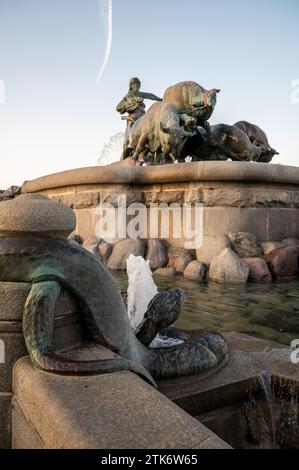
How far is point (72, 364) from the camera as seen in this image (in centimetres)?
133

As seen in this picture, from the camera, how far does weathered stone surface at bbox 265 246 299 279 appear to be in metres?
6.56

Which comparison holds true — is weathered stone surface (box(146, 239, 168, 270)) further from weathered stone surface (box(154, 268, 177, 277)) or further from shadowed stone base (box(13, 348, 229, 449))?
shadowed stone base (box(13, 348, 229, 449))

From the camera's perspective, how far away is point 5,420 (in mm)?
1510

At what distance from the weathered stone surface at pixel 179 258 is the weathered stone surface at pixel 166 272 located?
196 mm

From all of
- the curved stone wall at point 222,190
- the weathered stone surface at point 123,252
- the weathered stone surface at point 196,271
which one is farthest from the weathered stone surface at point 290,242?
the weathered stone surface at point 123,252

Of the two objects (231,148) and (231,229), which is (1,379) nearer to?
(231,229)

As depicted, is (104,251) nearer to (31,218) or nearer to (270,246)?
(270,246)

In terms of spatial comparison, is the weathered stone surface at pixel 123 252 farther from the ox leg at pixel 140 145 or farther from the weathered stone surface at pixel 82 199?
the ox leg at pixel 140 145

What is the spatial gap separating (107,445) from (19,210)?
1056 millimetres

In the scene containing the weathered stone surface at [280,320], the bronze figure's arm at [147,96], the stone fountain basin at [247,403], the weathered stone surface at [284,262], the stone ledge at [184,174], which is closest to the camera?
the stone fountain basin at [247,403]

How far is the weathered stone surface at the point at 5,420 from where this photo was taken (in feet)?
4.92

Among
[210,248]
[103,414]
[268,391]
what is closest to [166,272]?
[210,248]

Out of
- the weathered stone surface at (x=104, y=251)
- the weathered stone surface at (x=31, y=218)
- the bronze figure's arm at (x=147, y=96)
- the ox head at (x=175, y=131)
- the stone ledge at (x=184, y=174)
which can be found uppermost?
the bronze figure's arm at (x=147, y=96)
